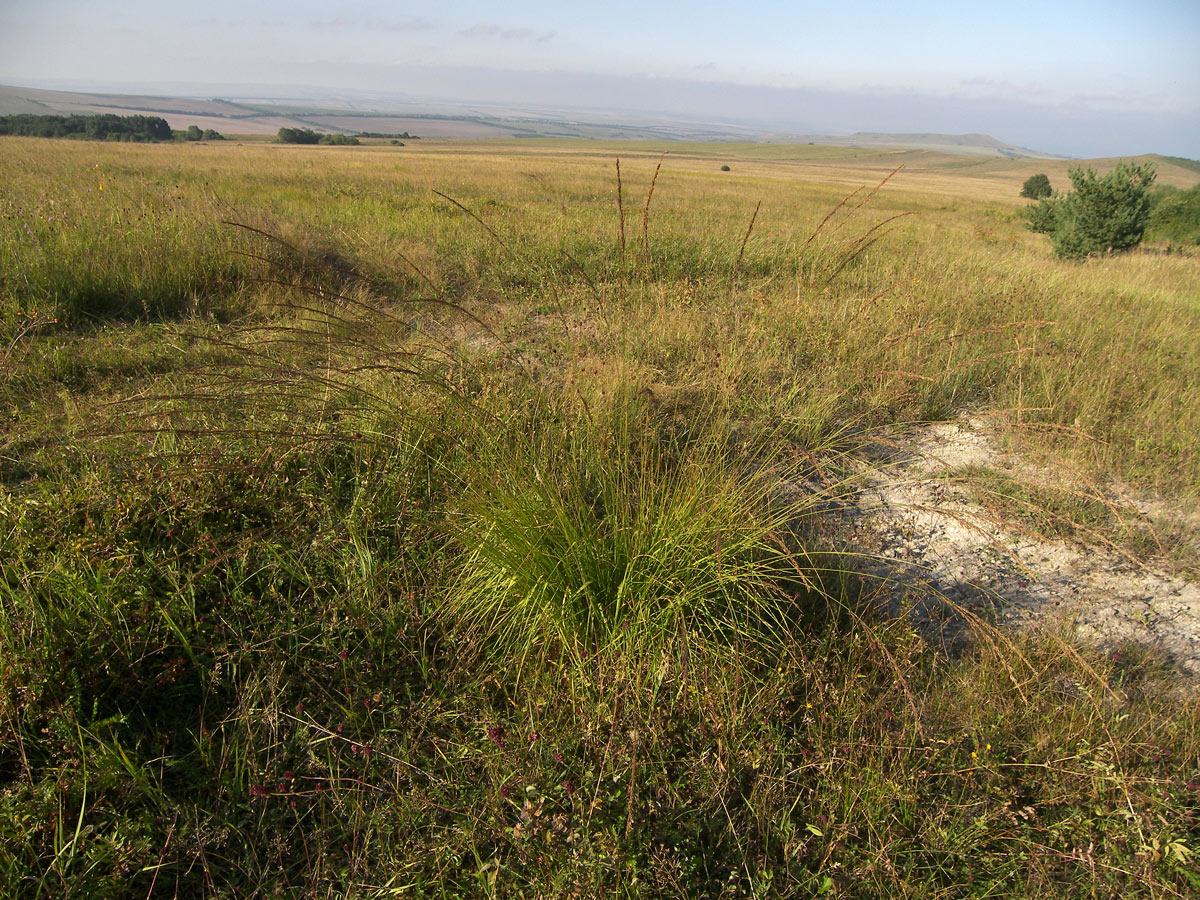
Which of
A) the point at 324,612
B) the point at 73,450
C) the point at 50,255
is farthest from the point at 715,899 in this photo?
the point at 50,255

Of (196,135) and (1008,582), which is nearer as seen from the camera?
(1008,582)

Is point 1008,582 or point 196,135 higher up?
point 196,135

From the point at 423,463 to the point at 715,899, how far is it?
1974 mm

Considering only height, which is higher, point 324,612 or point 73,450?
point 73,450

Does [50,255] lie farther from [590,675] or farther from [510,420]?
[590,675]

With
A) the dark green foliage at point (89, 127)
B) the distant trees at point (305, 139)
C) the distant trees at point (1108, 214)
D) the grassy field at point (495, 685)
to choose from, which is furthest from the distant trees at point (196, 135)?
the grassy field at point (495, 685)

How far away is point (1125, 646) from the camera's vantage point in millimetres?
2344

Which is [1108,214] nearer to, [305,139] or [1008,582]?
[1008,582]

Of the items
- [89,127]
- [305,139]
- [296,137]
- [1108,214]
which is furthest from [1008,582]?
[296,137]

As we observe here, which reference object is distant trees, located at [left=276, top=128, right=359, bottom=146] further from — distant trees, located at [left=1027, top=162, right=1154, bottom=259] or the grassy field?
the grassy field

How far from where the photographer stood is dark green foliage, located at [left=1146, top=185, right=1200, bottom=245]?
Result: 17.5m

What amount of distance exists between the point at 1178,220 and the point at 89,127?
229 ft

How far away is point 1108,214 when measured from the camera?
42.8ft

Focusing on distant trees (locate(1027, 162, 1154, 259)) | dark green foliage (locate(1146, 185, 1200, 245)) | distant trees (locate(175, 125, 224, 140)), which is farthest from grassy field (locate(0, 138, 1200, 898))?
distant trees (locate(175, 125, 224, 140))
